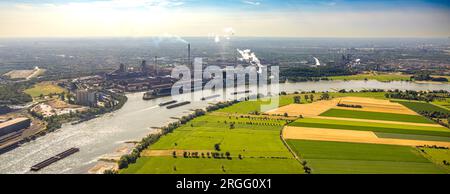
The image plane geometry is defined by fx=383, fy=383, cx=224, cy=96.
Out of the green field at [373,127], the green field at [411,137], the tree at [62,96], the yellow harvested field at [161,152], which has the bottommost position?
the yellow harvested field at [161,152]

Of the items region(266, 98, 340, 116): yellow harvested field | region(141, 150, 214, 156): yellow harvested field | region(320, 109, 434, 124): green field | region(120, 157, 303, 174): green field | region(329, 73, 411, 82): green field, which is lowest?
region(120, 157, 303, 174): green field

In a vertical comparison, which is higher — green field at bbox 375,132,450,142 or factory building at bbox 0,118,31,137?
factory building at bbox 0,118,31,137

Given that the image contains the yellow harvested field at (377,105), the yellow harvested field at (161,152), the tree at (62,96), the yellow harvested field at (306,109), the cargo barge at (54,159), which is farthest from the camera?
the tree at (62,96)

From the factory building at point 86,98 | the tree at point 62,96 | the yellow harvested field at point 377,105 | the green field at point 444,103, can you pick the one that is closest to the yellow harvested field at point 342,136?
the yellow harvested field at point 377,105

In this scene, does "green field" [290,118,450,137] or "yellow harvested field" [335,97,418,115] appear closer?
"green field" [290,118,450,137]

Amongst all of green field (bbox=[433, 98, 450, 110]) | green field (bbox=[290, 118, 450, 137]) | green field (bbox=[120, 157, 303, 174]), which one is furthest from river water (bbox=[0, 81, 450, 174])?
green field (bbox=[433, 98, 450, 110])

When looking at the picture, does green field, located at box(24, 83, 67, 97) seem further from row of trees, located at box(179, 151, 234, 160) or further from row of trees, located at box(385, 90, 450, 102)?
row of trees, located at box(385, 90, 450, 102)

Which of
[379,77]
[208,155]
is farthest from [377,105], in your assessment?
[379,77]

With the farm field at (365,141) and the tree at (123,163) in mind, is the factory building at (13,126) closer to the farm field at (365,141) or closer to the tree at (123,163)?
the tree at (123,163)
